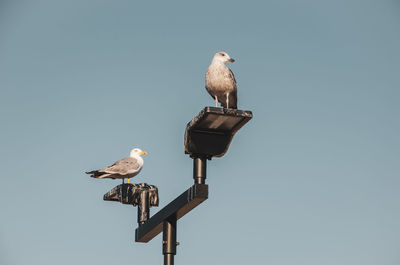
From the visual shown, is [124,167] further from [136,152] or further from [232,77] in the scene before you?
[232,77]

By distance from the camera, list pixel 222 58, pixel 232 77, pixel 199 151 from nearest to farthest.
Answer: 1. pixel 199 151
2. pixel 232 77
3. pixel 222 58

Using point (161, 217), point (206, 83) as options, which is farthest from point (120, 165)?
point (161, 217)

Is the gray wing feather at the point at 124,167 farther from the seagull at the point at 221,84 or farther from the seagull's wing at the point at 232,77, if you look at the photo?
the seagull's wing at the point at 232,77

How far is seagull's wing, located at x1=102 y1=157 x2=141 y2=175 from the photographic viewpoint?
12.7m

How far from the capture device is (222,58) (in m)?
9.09

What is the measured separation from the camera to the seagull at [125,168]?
12272 millimetres

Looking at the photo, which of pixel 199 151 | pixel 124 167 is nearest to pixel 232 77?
pixel 199 151

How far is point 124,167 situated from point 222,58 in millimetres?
5304

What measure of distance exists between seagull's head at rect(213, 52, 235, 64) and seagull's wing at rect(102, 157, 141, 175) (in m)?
4.13

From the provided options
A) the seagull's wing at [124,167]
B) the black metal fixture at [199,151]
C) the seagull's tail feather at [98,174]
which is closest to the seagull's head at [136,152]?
the seagull's wing at [124,167]

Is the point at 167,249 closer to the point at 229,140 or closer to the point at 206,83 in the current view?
the point at 229,140

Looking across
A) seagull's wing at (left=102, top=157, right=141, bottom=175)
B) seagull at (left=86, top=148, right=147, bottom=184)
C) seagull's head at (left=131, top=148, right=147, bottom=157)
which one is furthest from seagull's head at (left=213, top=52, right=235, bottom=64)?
seagull's head at (left=131, top=148, right=147, bottom=157)

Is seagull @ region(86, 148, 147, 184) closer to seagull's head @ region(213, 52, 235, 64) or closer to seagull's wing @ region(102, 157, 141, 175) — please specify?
seagull's wing @ region(102, 157, 141, 175)

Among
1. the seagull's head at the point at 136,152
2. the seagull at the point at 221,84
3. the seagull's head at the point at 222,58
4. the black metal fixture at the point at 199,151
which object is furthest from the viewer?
the seagull's head at the point at 136,152
